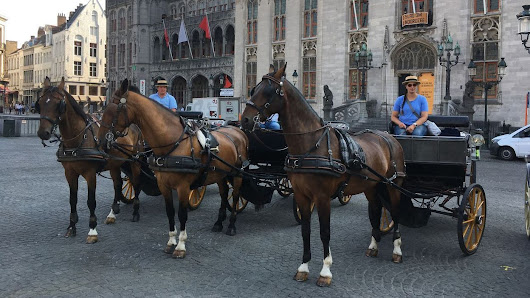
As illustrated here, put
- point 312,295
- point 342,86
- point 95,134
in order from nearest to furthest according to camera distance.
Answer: point 312,295, point 95,134, point 342,86

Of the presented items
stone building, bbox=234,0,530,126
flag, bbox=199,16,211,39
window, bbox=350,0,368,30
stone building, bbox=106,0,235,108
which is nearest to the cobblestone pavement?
stone building, bbox=234,0,530,126

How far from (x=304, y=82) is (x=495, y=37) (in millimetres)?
12545

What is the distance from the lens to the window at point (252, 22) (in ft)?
117

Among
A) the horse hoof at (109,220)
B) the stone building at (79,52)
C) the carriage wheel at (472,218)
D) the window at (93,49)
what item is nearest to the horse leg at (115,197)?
the horse hoof at (109,220)

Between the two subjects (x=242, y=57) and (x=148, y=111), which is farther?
(x=242, y=57)

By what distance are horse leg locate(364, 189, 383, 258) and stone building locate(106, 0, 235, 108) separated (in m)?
30.8

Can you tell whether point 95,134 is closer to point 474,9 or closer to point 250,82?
point 474,9

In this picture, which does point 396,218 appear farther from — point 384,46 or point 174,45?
point 174,45

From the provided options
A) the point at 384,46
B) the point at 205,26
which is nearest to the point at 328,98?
the point at 384,46

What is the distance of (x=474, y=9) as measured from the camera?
Answer: 24.8 metres

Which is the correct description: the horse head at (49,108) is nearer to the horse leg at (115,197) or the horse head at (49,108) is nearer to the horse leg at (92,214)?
the horse leg at (92,214)

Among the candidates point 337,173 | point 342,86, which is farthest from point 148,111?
point 342,86

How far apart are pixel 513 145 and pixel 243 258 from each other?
1753cm

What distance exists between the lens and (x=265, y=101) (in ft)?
16.6
